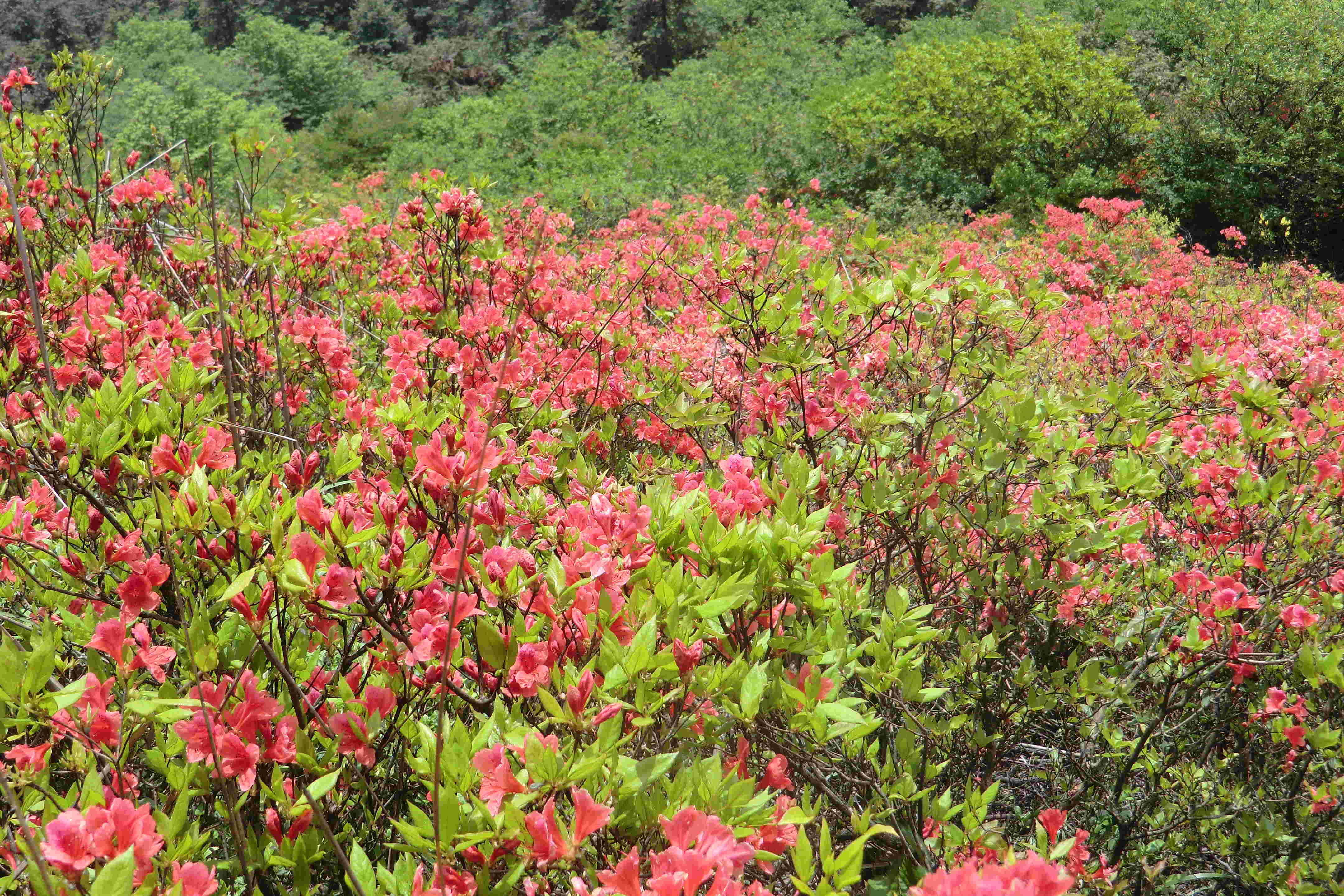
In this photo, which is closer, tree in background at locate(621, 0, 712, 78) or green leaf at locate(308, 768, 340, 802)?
green leaf at locate(308, 768, 340, 802)

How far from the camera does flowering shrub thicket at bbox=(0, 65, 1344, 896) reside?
1007 mm

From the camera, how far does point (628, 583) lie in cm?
128

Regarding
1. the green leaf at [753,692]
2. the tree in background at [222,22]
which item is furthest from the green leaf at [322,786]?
the tree in background at [222,22]

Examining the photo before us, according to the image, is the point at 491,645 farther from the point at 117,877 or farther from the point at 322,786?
the point at 117,877

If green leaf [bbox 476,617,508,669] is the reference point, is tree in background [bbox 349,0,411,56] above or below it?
above

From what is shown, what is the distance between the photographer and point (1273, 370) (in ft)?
7.04

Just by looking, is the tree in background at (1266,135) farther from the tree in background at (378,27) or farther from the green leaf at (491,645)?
the tree in background at (378,27)

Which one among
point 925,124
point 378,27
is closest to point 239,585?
point 925,124

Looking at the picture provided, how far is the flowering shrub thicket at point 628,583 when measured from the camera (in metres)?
1.01

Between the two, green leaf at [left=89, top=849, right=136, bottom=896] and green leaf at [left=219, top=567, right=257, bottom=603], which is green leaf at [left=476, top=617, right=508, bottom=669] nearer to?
green leaf at [left=219, top=567, right=257, bottom=603]

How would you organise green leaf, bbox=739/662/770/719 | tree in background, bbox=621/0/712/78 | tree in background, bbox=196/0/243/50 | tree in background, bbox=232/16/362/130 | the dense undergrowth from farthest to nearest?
1. tree in background, bbox=196/0/243/50
2. tree in background, bbox=621/0/712/78
3. tree in background, bbox=232/16/362/130
4. the dense undergrowth
5. green leaf, bbox=739/662/770/719

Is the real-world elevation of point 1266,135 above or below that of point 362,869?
below

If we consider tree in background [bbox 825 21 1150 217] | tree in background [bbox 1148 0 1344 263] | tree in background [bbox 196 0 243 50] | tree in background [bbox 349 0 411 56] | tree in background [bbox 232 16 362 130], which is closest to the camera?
tree in background [bbox 1148 0 1344 263]

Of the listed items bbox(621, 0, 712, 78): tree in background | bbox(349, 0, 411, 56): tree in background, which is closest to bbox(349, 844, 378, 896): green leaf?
bbox(621, 0, 712, 78): tree in background
